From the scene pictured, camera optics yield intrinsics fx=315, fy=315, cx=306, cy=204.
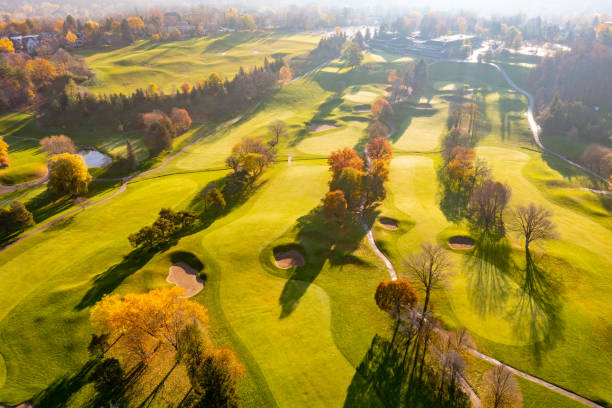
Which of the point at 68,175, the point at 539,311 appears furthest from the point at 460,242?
the point at 68,175

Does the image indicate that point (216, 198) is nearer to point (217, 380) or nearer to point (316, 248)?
point (316, 248)

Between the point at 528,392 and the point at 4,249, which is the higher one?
the point at 4,249

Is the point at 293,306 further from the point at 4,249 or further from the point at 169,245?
the point at 4,249

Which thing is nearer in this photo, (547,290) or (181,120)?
(547,290)

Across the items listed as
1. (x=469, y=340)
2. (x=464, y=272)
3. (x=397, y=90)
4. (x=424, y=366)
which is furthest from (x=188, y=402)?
(x=397, y=90)

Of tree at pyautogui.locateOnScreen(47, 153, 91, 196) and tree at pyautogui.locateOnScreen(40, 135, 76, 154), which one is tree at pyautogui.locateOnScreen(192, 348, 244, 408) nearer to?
tree at pyautogui.locateOnScreen(47, 153, 91, 196)

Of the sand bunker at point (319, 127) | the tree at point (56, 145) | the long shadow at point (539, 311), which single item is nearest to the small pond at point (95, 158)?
the tree at point (56, 145)

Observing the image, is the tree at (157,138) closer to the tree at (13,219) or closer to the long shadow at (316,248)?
the tree at (13,219)
